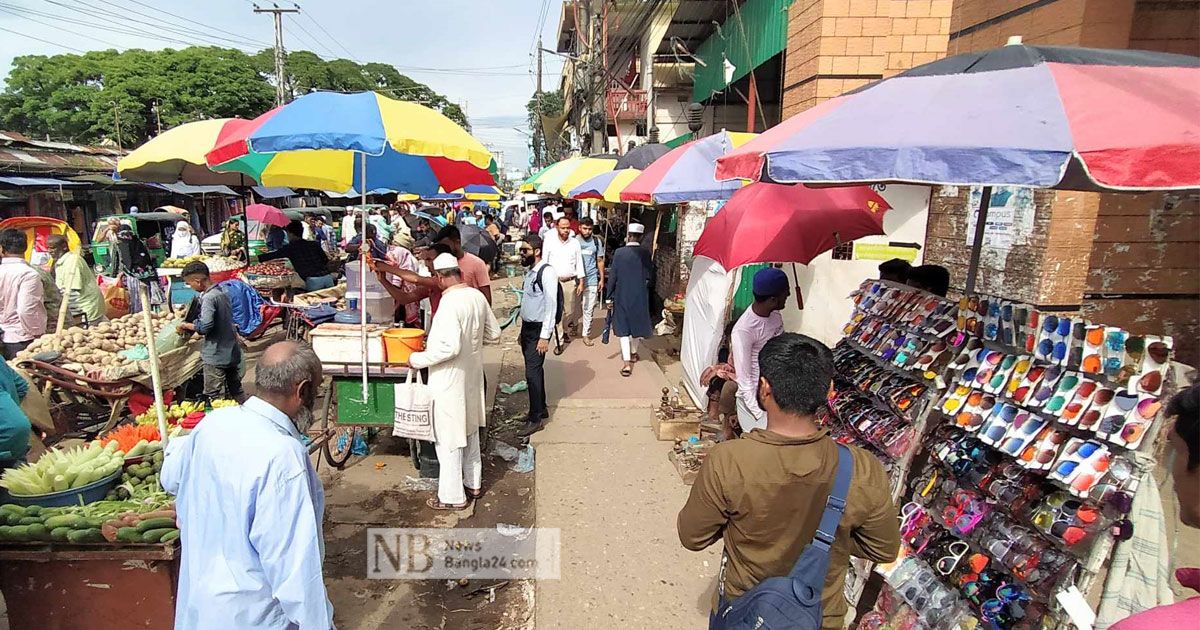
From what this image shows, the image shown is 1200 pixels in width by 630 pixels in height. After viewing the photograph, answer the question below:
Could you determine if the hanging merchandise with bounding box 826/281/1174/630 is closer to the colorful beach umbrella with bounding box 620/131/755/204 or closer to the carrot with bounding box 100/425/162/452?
the colorful beach umbrella with bounding box 620/131/755/204

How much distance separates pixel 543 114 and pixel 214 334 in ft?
152

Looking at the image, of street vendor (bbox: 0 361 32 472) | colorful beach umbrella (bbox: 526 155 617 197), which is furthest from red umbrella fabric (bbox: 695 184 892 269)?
colorful beach umbrella (bbox: 526 155 617 197)

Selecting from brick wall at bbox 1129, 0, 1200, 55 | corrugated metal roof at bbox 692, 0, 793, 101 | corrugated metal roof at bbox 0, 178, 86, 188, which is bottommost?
corrugated metal roof at bbox 0, 178, 86, 188

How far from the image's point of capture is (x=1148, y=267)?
4.29 metres

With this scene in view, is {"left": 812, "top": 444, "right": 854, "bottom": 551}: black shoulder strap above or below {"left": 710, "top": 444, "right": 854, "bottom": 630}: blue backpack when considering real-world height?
above

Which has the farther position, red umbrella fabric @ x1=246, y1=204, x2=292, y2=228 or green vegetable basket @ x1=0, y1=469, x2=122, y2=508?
red umbrella fabric @ x1=246, y1=204, x2=292, y2=228

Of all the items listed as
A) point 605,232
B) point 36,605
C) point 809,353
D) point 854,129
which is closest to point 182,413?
point 36,605

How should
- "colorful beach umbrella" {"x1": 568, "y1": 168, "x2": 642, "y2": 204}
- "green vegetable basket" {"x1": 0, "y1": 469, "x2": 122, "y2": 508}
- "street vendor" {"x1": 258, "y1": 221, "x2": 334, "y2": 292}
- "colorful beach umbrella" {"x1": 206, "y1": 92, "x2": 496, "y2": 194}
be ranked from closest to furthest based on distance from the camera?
"green vegetable basket" {"x1": 0, "y1": 469, "x2": 122, "y2": 508} → "colorful beach umbrella" {"x1": 206, "y1": 92, "x2": 496, "y2": 194} → "colorful beach umbrella" {"x1": 568, "y1": 168, "x2": 642, "y2": 204} → "street vendor" {"x1": 258, "y1": 221, "x2": 334, "y2": 292}

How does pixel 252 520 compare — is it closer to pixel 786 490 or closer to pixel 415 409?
pixel 786 490

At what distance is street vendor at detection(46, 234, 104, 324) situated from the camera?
679 centimetres

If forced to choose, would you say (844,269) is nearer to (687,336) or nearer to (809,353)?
(687,336)

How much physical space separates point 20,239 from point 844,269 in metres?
8.46

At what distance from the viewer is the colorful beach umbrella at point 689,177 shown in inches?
213

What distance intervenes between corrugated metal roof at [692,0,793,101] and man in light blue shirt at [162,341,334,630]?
8535 mm
